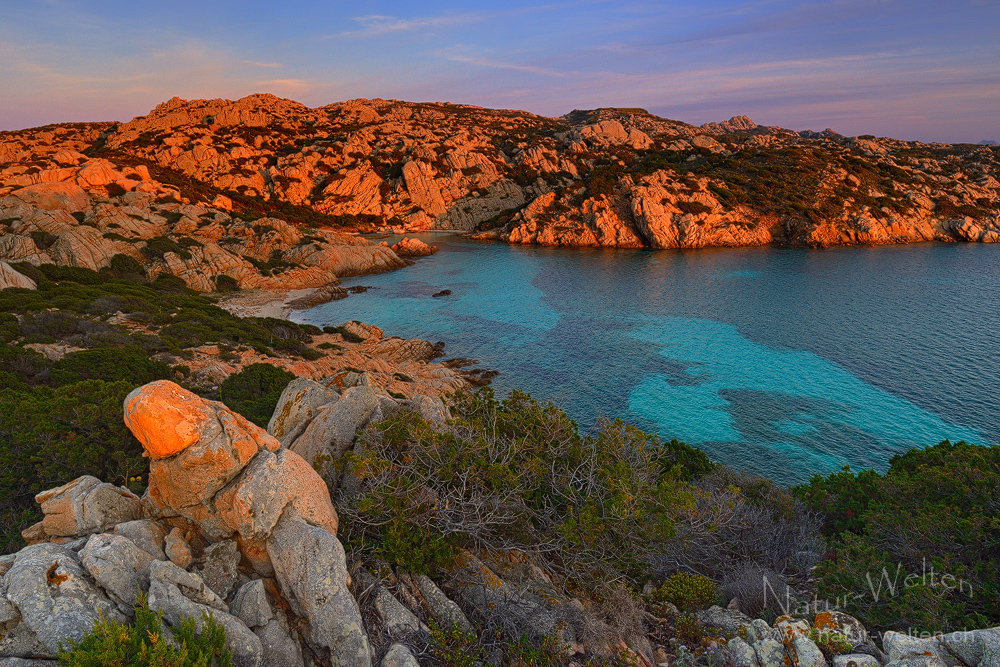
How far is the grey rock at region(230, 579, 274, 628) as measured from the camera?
6.16 metres

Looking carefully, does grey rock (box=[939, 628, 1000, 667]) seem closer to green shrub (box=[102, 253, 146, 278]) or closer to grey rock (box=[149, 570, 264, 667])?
grey rock (box=[149, 570, 264, 667])

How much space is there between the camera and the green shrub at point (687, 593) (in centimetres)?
854

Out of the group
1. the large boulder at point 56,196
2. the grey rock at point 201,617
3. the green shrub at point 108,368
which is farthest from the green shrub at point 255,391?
the large boulder at point 56,196

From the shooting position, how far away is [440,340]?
40.9 m

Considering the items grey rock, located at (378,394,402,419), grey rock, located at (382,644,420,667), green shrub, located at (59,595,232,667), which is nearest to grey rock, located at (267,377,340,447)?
grey rock, located at (378,394,402,419)

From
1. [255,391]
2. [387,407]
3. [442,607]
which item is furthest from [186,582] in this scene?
[255,391]

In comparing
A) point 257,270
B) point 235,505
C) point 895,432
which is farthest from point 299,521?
point 257,270

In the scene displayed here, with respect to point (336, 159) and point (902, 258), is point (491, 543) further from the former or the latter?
point (336, 159)

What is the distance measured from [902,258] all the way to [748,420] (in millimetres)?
63311

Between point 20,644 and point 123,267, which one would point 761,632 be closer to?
point 20,644

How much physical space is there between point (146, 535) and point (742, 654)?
29.1 ft

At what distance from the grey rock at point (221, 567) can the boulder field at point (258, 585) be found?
2cm

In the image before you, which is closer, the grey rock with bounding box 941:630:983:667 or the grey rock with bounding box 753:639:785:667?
the grey rock with bounding box 941:630:983:667

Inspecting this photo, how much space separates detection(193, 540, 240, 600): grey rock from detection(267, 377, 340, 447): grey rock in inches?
165
